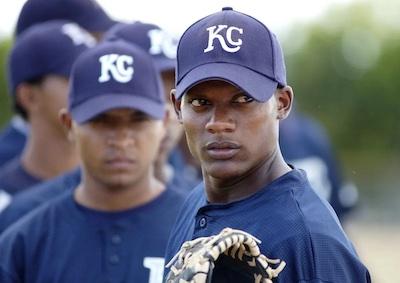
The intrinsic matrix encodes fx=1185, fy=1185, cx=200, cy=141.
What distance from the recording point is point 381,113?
12773 millimetres

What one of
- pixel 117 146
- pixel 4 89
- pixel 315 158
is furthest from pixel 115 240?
pixel 4 89

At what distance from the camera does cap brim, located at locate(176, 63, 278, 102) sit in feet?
10.6

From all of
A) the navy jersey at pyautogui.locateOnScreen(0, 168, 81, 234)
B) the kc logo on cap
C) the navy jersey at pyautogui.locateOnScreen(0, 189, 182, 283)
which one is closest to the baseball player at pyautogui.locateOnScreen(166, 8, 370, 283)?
the navy jersey at pyautogui.locateOnScreen(0, 189, 182, 283)

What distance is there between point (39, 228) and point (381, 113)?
8.68 metres

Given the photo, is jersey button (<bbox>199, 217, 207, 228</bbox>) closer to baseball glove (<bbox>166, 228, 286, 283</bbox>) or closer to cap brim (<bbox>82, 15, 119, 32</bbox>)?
baseball glove (<bbox>166, 228, 286, 283</bbox>)

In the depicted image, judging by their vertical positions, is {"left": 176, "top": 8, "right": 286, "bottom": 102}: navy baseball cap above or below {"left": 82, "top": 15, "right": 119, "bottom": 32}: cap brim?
below

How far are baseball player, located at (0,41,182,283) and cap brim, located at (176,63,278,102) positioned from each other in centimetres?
125

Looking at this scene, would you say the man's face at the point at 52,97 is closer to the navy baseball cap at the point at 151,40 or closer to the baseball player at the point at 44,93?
the baseball player at the point at 44,93

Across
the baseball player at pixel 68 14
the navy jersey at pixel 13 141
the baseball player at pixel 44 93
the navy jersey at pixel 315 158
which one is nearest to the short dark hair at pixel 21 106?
Answer: the baseball player at pixel 44 93

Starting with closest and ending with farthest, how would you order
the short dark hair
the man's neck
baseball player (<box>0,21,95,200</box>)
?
1. the man's neck
2. baseball player (<box>0,21,95,200</box>)
3. the short dark hair

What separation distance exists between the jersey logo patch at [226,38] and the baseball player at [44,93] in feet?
9.13

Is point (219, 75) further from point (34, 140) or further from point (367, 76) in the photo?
point (367, 76)

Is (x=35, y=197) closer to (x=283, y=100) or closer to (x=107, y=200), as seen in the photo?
(x=107, y=200)

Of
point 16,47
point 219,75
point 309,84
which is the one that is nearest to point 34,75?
point 16,47
